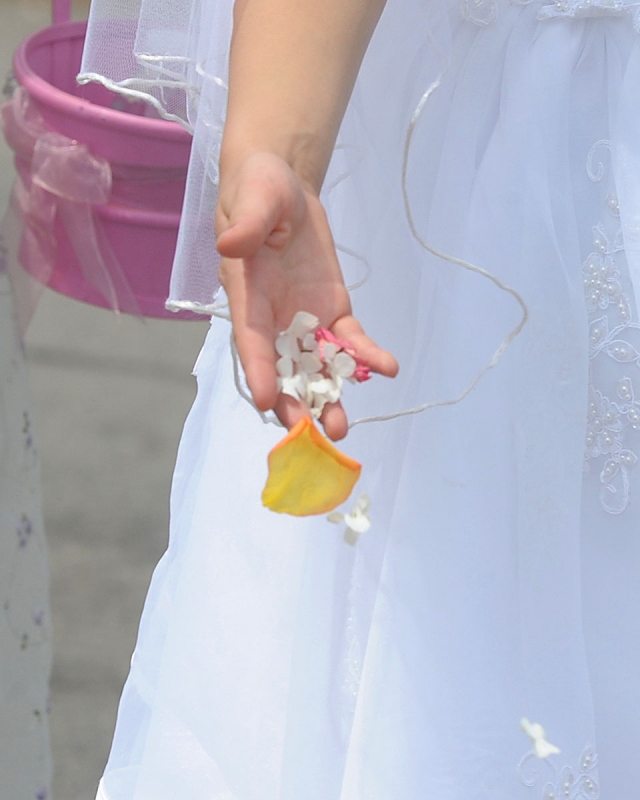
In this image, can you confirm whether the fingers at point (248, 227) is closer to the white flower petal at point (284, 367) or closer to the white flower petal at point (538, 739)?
the white flower petal at point (284, 367)

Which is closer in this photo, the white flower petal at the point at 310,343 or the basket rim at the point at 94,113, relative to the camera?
the white flower petal at the point at 310,343

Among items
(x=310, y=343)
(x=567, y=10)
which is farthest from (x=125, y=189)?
(x=310, y=343)

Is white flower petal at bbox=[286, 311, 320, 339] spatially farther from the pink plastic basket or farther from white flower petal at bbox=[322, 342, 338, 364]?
the pink plastic basket

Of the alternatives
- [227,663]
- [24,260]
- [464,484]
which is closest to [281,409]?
[464,484]

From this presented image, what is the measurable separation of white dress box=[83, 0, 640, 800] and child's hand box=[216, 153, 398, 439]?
0.40 ft

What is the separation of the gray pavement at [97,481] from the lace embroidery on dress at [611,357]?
106 cm

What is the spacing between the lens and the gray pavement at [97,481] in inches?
62.4

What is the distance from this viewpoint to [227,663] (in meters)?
0.76

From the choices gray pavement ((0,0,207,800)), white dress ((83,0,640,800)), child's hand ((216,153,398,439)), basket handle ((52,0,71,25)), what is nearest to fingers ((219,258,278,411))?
child's hand ((216,153,398,439))

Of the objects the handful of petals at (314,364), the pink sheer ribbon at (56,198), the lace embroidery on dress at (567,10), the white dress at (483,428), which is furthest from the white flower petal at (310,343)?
the pink sheer ribbon at (56,198)

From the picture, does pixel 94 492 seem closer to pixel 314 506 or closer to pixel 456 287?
pixel 456 287

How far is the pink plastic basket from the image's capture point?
1462 mm

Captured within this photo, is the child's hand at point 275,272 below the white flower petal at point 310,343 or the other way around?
the other way around

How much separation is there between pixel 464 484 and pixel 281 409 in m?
0.21
